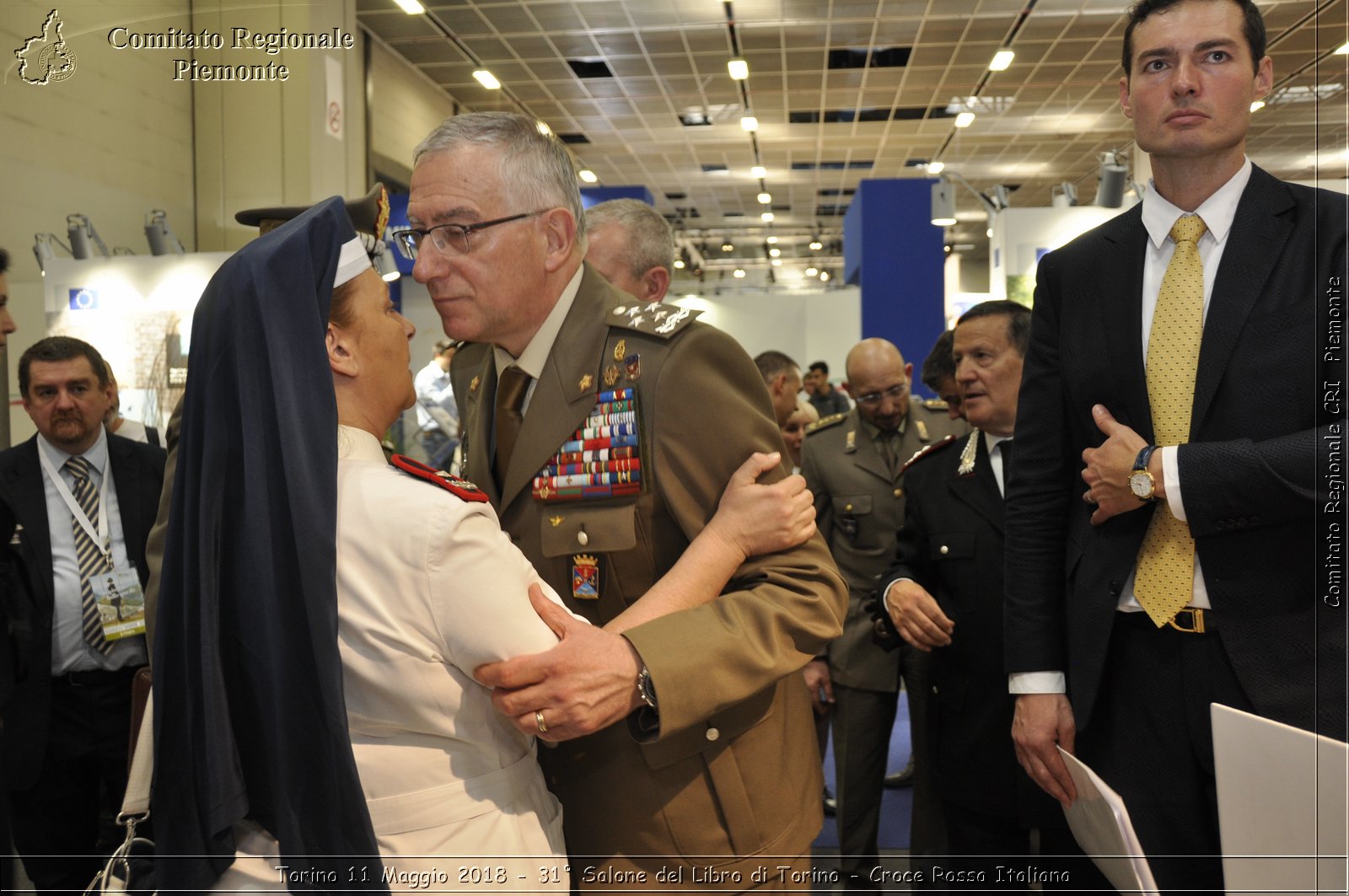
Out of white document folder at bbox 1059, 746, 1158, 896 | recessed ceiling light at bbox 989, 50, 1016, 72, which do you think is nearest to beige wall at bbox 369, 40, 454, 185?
recessed ceiling light at bbox 989, 50, 1016, 72

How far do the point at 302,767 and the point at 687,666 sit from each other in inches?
Answer: 18.5

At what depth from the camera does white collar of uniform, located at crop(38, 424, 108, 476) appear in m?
3.20

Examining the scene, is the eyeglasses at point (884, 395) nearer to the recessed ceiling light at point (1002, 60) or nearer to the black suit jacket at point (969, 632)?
the black suit jacket at point (969, 632)

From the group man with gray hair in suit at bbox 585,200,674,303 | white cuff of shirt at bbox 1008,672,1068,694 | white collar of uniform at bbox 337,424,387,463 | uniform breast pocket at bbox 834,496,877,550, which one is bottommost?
white cuff of shirt at bbox 1008,672,1068,694

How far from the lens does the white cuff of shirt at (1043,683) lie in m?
1.60

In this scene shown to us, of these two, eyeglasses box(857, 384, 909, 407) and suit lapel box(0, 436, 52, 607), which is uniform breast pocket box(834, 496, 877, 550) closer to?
eyeglasses box(857, 384, 909, 407)

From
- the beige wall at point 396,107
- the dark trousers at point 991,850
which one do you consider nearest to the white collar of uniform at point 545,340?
the dark trousers at point 991,850

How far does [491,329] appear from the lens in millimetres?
1554

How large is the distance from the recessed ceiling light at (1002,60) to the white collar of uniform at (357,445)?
29.0ft

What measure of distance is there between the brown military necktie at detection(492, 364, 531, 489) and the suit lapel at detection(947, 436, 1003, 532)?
1.49 m

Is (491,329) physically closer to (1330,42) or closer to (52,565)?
(1330,42)

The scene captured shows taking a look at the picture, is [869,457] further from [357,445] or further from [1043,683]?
[357,445]

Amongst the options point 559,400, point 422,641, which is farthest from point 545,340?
point 422,641

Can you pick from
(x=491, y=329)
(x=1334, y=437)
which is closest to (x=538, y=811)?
(x=491, y=329)
